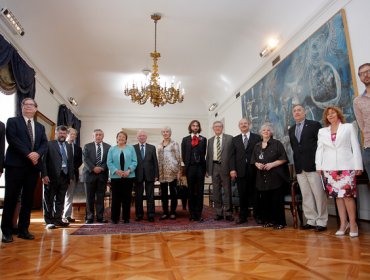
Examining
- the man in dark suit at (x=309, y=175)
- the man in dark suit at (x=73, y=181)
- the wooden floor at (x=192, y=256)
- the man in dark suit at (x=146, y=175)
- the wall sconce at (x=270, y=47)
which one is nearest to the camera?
the wooden floor at (x=192, y=256)

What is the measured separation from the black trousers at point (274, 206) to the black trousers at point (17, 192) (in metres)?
2.52

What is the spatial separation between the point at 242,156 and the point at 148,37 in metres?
3.84

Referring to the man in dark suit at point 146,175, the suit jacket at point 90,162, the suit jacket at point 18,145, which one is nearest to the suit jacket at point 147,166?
the man in dark suit at point 146,175

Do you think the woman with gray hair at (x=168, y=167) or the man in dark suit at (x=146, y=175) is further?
the woman with gray hair at (x=168, y=167)

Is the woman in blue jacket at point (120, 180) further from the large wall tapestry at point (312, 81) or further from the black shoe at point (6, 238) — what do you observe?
the large wall tapestry at point (312, 81)

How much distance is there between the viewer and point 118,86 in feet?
29.9

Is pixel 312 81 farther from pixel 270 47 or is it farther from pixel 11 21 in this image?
pixel 11 21

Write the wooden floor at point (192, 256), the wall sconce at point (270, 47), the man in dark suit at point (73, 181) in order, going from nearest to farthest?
the wooden floor at point (192, 256)
the man in dark suit at point (73, 181)
the wall sconce at point (270, 47)

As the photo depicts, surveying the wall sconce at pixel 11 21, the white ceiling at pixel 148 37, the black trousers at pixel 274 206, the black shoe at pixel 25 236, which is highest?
the white ceiling at pixel 148 37

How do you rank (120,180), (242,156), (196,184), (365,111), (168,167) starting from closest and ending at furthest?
1. (365,111)
2. (242,156)
3. (120,180)
4. (196,184)
5. (168,167)

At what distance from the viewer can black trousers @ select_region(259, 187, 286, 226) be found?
3125 millimetres

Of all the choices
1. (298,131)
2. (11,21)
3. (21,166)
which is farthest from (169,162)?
(11,21)

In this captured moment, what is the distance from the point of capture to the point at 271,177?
3145 millimetres

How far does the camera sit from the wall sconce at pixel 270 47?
5.32 meters
